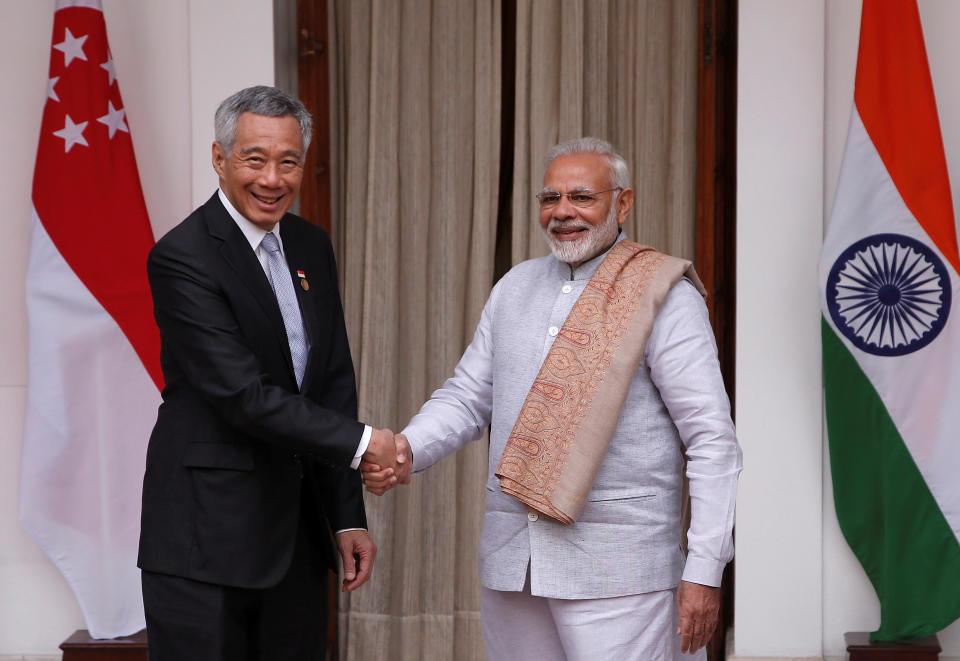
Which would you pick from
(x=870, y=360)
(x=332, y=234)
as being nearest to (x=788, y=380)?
(x=870, y=360)

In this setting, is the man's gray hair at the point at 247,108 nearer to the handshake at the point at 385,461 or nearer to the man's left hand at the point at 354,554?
the handshake at the point at 385,461

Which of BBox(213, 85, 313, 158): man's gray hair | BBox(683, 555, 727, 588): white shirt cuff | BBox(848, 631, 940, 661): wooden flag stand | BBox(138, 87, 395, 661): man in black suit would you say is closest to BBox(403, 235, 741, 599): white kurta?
BBox(683, 555, 727, 588): white shirt cuff

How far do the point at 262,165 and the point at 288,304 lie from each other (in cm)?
33

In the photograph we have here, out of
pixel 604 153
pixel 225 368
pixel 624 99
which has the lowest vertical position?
pixel 225 368

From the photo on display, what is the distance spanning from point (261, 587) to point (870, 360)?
2.18 m

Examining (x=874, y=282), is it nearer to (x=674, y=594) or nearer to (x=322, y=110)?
(x=674, y=594)

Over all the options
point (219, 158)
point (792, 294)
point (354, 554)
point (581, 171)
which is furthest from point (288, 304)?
point (792, 294)

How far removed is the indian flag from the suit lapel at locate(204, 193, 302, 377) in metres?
1.92

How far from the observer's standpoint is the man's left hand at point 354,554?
2.65 meters

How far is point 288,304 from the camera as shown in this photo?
2525 millimetres

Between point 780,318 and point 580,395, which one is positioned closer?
point 580,395

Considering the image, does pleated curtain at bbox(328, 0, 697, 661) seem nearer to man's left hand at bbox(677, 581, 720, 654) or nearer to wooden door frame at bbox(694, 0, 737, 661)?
wooden door frame at bbox(694, 0, 737, 661)

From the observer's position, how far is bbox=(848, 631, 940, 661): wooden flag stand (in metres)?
3.57

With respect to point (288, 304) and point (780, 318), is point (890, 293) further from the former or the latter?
point (288, 304)
